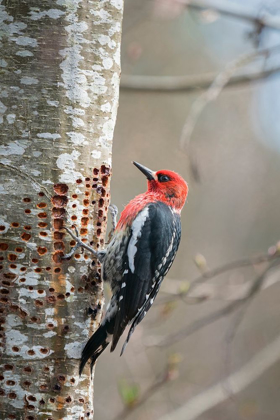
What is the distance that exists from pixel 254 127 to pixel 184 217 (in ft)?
6.28

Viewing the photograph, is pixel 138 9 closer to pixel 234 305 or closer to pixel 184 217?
pixel 234 305

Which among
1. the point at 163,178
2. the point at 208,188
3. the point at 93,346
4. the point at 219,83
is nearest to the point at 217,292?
the point at 163,178

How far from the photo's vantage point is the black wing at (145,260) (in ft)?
9.38

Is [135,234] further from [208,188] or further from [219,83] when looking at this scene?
[208,188]

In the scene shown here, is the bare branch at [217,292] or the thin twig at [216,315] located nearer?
the thin twig at [216,315]

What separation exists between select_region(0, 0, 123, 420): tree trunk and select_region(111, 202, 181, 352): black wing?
54 cm

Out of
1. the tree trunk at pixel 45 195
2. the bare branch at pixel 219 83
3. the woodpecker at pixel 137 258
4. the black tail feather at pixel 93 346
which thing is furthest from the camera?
the bare branch at pixel 219 83

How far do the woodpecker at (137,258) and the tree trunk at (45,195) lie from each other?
34cm

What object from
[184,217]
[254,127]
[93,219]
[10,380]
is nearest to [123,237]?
[93,219]

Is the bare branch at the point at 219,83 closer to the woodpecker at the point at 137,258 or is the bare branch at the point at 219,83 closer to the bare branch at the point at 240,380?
the woodpecker at the point at 137,258

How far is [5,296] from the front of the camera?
7.05 feet

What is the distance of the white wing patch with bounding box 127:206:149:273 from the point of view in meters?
2.97

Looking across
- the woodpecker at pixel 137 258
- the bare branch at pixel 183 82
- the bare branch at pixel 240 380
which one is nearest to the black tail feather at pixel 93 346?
the woodpecker at pixel 137 258

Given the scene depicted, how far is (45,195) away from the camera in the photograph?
222 centimetres
